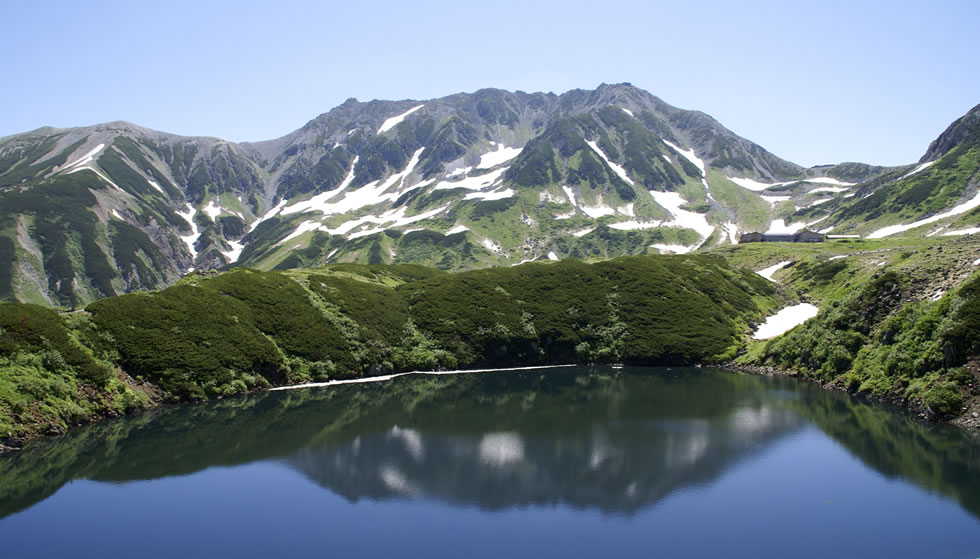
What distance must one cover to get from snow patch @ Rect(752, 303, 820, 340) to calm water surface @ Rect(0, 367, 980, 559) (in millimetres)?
26151

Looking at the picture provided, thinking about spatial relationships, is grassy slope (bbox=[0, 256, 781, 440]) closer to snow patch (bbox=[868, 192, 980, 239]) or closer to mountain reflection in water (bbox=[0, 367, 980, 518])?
mountain reflection in water (bbox=[0, 367, 980, 518])

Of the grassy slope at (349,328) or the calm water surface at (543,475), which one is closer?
the calm water surface at (543,475)

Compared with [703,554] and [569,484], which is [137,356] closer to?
[569,484]

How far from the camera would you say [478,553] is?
29000mm

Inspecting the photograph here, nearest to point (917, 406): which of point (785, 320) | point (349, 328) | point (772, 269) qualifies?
point (785, 320)

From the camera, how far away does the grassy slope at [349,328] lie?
55.6m

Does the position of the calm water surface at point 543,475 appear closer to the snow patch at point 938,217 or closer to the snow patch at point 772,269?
the snow patch at point 772,269

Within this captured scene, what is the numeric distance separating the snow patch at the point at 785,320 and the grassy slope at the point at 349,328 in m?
2.53

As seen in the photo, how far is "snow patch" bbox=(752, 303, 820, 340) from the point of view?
89.9 meters

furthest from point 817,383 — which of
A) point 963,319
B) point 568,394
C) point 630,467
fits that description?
point 630,467

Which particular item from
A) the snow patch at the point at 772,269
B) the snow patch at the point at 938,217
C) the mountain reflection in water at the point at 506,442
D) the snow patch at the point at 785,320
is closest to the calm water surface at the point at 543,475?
the mountain reflection in water at the point at 506,442

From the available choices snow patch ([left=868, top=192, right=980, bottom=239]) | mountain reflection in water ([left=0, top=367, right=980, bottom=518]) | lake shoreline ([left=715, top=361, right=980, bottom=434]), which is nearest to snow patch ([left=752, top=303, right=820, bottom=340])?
lake shoreline ([left=715, top=361, right=980, bottom=434])

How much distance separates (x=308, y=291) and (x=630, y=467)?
6413 centimetres

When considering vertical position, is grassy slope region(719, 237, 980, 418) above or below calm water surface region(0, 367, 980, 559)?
above
